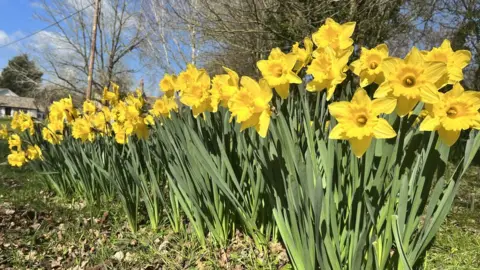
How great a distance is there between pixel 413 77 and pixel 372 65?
0.22 meters

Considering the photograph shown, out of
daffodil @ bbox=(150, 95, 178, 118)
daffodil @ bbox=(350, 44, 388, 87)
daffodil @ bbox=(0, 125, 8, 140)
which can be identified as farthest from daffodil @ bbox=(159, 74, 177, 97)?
daffodil @ bbox=(0, 125, 8, 140)

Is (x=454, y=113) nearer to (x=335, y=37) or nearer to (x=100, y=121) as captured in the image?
(x=335, y=37)

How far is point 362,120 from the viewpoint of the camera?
1.13 m

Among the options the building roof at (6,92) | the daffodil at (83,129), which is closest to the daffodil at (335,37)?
the daffodil at (83,129)

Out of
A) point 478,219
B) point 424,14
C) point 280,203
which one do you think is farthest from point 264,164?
point 424,14

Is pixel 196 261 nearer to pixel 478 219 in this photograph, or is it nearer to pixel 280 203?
pixel 280 203

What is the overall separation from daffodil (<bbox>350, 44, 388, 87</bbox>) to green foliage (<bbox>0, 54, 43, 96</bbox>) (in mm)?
31507

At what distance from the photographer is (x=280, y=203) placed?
4.99 feet

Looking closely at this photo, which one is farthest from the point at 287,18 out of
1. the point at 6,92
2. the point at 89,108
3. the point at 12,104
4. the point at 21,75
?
the point at 6,92

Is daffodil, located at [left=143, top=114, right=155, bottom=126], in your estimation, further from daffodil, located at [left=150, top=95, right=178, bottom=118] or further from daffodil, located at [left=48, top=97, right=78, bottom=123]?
daffodil, located at [left=48, top=97, right=78, bottom=123]

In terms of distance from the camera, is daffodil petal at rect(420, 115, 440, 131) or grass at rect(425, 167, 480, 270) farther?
grass at rect(425, 167, 480, 270)

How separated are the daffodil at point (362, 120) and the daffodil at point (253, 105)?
29 cm

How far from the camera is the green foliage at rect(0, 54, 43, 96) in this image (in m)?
29.2

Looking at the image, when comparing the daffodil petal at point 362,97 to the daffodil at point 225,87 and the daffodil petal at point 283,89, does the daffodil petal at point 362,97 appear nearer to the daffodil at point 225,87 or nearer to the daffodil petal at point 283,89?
the daffodil petal at point 283,89
